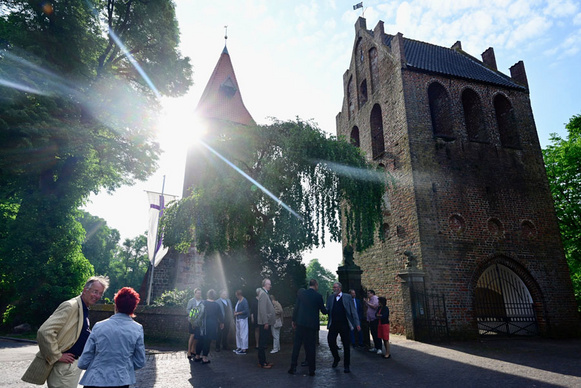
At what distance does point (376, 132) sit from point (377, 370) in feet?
42.3

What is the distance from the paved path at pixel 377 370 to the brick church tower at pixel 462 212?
3.41 m

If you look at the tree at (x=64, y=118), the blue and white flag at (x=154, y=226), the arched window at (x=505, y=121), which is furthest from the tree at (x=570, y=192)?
the tree at (x=64, y=118)

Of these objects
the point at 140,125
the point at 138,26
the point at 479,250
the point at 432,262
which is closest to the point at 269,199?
the point at 432,262

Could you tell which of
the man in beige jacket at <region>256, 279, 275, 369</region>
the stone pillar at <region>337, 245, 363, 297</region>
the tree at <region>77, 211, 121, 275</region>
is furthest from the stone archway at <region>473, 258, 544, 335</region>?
the tree at <region>77, 211, 121, 275</region>

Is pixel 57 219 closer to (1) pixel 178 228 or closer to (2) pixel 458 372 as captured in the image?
(1) pixel 178 228

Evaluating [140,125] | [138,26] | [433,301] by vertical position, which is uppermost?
[138,26]

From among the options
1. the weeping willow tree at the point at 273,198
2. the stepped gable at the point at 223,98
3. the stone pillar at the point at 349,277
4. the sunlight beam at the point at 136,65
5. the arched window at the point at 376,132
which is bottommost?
the stone pillar at the point at 349,277

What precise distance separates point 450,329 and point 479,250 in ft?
11.4

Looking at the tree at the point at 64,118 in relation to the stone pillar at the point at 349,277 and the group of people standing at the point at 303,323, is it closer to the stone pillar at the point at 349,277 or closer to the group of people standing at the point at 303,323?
the group of people standing at the point at 303,323

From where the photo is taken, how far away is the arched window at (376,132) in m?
16.8

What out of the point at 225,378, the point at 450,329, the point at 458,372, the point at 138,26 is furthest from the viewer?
the point at 138,26

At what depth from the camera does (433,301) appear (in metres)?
11.8

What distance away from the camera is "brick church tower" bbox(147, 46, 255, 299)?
19153mm

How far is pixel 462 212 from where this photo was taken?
13.4m
